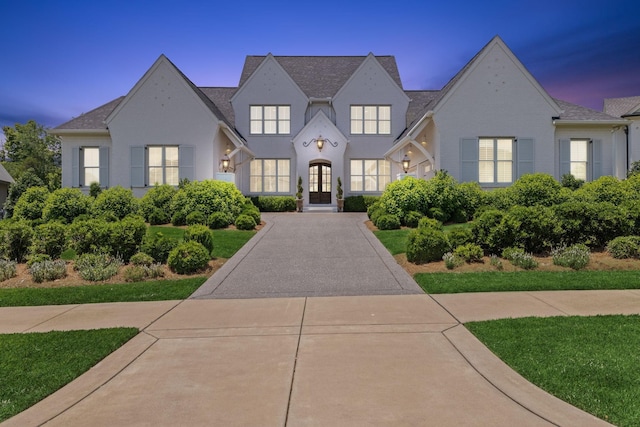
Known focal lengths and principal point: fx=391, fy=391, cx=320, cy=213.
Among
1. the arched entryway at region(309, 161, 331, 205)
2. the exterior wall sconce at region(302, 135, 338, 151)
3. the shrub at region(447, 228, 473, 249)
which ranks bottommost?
the shrub at region(447, 228, 473, 249)

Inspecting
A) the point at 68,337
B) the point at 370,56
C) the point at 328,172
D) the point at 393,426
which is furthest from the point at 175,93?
the point at 393,426

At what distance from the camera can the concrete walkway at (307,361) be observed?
11.1ft

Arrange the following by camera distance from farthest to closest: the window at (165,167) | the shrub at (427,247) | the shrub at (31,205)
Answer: the window at (165,167) < the shrub at (31,205) < the shrub at (427,247)

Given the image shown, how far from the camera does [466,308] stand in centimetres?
645

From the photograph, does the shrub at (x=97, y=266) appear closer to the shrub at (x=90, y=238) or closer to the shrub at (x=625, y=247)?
the shrub at (x=90, y=238)

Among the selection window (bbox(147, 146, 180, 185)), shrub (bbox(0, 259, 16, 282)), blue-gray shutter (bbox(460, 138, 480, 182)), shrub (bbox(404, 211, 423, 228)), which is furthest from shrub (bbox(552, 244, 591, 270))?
window (bbox(147, 146, 180, 185))

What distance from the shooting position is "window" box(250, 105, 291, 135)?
2427 centimetres

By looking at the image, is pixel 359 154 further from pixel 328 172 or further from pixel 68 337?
pixel 68 337

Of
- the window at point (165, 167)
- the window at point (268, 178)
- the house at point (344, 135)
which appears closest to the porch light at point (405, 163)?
the house at point (344, 135)

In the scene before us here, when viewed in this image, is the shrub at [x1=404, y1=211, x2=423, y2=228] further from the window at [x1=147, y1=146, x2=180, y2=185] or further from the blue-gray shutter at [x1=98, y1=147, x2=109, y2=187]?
the blue-gray shutter at [x1=98, y1=147, x2=109, y2=187]

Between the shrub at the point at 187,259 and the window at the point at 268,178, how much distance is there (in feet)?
47.7

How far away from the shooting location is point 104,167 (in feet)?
68.7

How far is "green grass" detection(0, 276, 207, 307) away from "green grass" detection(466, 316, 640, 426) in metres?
5.65

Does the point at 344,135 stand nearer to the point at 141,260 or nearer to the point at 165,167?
the point at 165,167
